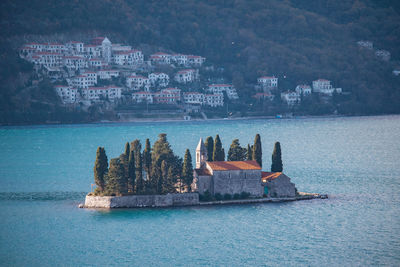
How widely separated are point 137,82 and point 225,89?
72.2 feet

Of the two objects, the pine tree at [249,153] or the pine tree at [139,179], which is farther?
the pine tree at [249,153]

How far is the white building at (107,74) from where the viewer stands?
153 metres

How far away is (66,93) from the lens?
479 feet

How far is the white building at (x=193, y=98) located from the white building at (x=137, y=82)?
8.24 metres

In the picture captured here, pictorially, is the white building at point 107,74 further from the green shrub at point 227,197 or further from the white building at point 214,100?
the green shrub at point 227,197

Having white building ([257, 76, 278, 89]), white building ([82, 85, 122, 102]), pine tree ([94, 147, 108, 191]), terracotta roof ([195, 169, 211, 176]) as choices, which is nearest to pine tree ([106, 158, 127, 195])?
pine tree ([94, 147, 108, 191])

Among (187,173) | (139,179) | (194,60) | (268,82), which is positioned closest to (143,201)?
(139,179)

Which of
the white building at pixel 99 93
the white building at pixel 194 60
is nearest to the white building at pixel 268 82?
the white building at pixel 194 60

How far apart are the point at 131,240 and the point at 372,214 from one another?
18.7 meters

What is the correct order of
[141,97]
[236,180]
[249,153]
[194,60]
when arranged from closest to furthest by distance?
[236,180] → [249,153] → [141,97] → [194,60]

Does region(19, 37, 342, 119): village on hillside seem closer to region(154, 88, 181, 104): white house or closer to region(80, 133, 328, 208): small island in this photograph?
region(154, 88, 181, 104): white house

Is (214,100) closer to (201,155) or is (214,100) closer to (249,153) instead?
(249,153)

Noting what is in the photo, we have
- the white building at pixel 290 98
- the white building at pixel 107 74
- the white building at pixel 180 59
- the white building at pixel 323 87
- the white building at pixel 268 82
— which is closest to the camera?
the white building at pixel 107 74

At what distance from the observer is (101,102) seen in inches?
5782
